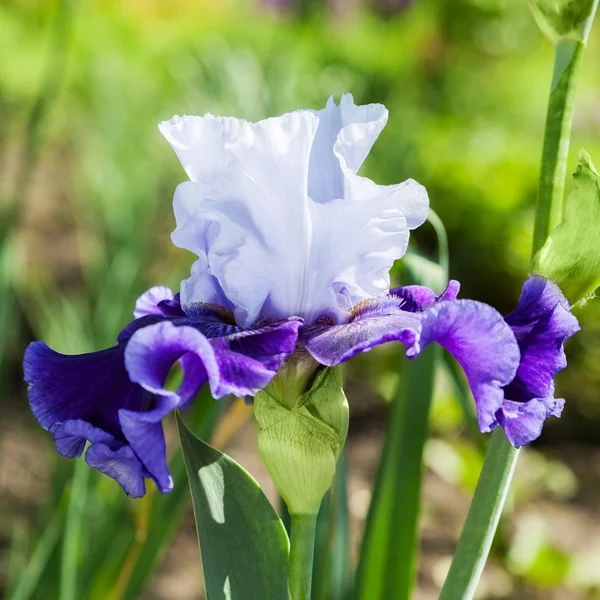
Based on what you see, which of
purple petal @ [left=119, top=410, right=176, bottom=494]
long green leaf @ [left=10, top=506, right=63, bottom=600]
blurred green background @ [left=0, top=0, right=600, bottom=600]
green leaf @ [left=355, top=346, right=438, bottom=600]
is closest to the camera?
purple petal @ [left=119, top=410, right=176, bottom=494]

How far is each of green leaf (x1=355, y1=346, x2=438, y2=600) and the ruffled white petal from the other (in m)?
0.17

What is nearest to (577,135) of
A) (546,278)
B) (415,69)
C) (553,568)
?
(415,69)

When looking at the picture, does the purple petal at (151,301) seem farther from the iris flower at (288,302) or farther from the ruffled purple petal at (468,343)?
the ruffled purple petal at (468,343)

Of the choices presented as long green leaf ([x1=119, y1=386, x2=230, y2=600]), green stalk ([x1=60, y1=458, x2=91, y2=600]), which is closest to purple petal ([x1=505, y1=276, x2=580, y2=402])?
long green leaf ([x1=119, y1=386, x2=230, y2=600])

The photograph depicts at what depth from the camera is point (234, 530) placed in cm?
42

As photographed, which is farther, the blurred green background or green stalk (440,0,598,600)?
the blurred green background

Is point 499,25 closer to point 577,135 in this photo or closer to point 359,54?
point 359,54

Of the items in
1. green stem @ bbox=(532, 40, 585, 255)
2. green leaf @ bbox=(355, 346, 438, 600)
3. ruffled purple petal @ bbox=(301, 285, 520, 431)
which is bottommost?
green leaf @ bbox=(355, 346, 438, 600)

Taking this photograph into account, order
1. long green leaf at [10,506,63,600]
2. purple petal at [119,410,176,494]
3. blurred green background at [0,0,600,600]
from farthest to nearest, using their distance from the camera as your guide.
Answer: blurred green background at [0,0,600,600], long green leaf at [10,506,63,600], purple petal at [119,410,176,494]

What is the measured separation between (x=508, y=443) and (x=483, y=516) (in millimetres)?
39

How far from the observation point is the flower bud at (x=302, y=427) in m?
0.40

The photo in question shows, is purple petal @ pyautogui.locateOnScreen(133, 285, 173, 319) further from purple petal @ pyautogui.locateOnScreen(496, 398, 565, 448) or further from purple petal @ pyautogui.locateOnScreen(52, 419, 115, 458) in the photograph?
purple petal @ pyautogui.locateOnScreen(496, 398, 565, 448)

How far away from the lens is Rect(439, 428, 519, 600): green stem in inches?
16.6

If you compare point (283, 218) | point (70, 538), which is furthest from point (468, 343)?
point (70, 538)
